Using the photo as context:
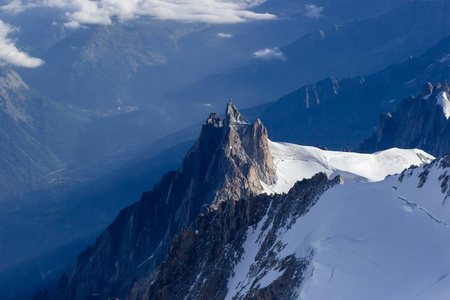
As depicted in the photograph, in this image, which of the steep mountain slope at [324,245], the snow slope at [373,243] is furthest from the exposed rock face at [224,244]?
the snow slope at [373,243]

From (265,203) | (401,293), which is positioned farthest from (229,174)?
(401,293)

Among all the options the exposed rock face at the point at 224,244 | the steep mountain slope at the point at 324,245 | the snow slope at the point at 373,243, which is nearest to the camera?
the snow slope at the point at 373,243

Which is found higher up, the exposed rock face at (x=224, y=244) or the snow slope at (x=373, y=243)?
the snow slope at (x=373, y=243)

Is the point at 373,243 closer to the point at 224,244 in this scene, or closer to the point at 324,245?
the point at 324,245

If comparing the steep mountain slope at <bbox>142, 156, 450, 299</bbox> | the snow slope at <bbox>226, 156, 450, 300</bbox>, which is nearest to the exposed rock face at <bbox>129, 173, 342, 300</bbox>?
the steep mountain slope at <bbox>142, 156, 450, 299</bbox>

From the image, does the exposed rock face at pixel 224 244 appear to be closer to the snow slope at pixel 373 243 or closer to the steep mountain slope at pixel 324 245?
the steep mountain slope at pixel 324 245

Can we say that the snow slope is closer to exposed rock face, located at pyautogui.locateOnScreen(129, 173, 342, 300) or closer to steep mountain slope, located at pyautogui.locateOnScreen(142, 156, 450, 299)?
steep mountain slope, located at pyautogui.locateOnScreen(142, 156, 450, 299)

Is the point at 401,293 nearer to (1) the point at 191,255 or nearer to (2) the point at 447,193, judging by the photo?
(2) the point at 447,193
